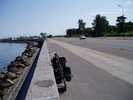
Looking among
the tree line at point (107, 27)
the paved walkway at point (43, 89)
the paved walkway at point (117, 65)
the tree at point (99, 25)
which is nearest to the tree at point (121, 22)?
the tree line at point (107, 27)

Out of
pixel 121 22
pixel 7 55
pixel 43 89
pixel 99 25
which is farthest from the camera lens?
pixel 99 25

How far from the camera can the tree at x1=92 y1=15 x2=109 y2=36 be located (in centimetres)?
10544

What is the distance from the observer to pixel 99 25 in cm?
10544

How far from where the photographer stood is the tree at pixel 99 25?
105438 millimetres

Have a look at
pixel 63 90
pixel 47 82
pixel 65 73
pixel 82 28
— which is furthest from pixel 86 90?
pixel 82 28

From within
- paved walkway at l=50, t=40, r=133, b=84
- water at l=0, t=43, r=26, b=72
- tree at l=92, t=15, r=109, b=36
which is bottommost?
water at l=0, t=43, r=26, b=72

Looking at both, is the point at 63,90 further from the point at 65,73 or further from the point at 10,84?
the point at 10,84

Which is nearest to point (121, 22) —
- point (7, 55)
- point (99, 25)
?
point (99, 25)

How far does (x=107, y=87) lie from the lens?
26.4ft

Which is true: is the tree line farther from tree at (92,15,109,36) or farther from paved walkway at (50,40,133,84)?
paved walkway at (50,40,133,84)

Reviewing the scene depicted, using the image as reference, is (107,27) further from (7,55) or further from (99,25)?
(7,55)

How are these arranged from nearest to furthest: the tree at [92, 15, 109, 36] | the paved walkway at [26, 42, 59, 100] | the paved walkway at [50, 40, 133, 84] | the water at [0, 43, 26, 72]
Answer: the paved walkway at [26, 42, 59, 100], the paved walkway at [50, 40, 133, 84], the water at [0, 43, 26, 72], the tree at [92, 15, 109, 36]

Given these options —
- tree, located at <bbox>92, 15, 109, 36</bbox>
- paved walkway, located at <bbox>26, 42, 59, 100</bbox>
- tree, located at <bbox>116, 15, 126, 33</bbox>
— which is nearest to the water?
paved walkway, located at <bbox>26, 42, 59, 100</bbox>

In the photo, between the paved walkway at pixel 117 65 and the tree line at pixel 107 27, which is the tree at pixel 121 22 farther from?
the paved walkway at pixel 117 65
